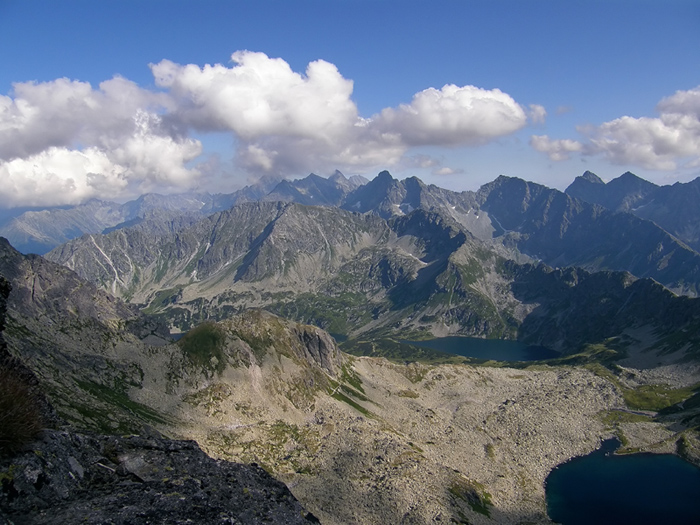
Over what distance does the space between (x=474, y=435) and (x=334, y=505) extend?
253 feet

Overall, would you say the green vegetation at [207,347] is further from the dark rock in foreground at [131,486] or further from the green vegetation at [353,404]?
the dark rock in foreground at [131,486]

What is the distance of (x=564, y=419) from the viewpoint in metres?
178

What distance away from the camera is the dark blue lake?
12100 centimetres

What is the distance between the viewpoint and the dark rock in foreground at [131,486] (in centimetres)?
1684

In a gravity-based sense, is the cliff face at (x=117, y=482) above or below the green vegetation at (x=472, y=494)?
above

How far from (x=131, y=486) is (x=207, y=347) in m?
123

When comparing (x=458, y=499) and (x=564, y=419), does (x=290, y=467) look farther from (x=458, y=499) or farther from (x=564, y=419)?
(x=564, y=419)

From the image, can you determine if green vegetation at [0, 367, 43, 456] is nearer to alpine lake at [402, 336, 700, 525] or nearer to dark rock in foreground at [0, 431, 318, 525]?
dark rock in foreground at [0, 431, 318, 525]

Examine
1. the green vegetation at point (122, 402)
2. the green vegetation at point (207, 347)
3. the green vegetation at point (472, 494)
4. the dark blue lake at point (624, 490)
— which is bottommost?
the dark blue lake at point (624, 490)

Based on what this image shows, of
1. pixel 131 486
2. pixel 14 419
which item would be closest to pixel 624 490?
pixel 131 486

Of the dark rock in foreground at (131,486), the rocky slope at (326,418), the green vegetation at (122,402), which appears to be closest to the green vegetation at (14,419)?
the dark rock in foreground at (131,486)

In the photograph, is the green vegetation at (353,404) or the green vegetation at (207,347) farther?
the green vegetation at (353,404)

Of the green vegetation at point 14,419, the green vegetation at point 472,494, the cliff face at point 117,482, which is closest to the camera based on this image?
the green vegetation at point 14,419

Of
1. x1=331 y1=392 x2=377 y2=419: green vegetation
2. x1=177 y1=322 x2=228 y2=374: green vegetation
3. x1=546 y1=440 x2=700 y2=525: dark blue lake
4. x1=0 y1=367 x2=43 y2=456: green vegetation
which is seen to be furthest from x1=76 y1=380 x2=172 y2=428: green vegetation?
x1=546 y1=440 x2=700 y2=525: dark blue lake
